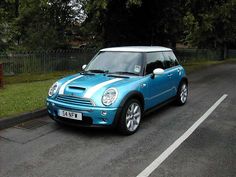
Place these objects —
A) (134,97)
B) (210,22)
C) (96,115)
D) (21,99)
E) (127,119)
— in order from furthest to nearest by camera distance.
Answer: (210,22)
(21,99)
(134,97)
(127,119)
(96,115)

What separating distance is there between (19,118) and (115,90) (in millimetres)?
2288

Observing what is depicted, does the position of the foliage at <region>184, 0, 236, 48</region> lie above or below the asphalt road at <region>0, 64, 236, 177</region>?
above

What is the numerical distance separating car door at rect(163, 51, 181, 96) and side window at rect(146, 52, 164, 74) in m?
0.26

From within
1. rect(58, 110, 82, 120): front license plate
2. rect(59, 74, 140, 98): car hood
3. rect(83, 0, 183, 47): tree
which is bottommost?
rect(58, 110, 82, 120): front license plate

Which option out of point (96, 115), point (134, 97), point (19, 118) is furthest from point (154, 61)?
point (19, 118)

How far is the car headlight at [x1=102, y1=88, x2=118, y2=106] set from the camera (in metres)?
5.30

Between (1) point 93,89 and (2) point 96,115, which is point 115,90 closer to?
(1) point 93,89

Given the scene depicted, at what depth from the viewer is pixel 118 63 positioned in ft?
21.4

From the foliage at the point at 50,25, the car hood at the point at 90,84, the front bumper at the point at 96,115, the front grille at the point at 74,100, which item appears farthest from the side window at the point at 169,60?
the foliage at the point at 50,25

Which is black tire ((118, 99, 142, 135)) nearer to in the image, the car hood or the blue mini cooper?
the blue mini cooper

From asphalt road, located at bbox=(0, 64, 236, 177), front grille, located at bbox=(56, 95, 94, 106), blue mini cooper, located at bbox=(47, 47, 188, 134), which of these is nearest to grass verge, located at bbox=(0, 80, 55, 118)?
asphalt road, located at bbox=(0, 64, 236, 177)

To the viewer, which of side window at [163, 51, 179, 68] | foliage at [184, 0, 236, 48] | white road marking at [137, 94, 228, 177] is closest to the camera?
white road marking at [137, 94, 228, 177]

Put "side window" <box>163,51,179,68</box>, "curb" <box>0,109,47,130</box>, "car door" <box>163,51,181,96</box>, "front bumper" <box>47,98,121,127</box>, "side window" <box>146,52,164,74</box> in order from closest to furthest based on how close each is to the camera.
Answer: "front bumper" <box>47,98,121,127</box> < "curb" <box>0,109,47,130</box> < "side window" <box>146,52,164,74</box> < "car door" <box>163,51,181,96</box> < "side window" <box>163,51,179,68</box>

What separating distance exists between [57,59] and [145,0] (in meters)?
5.57
